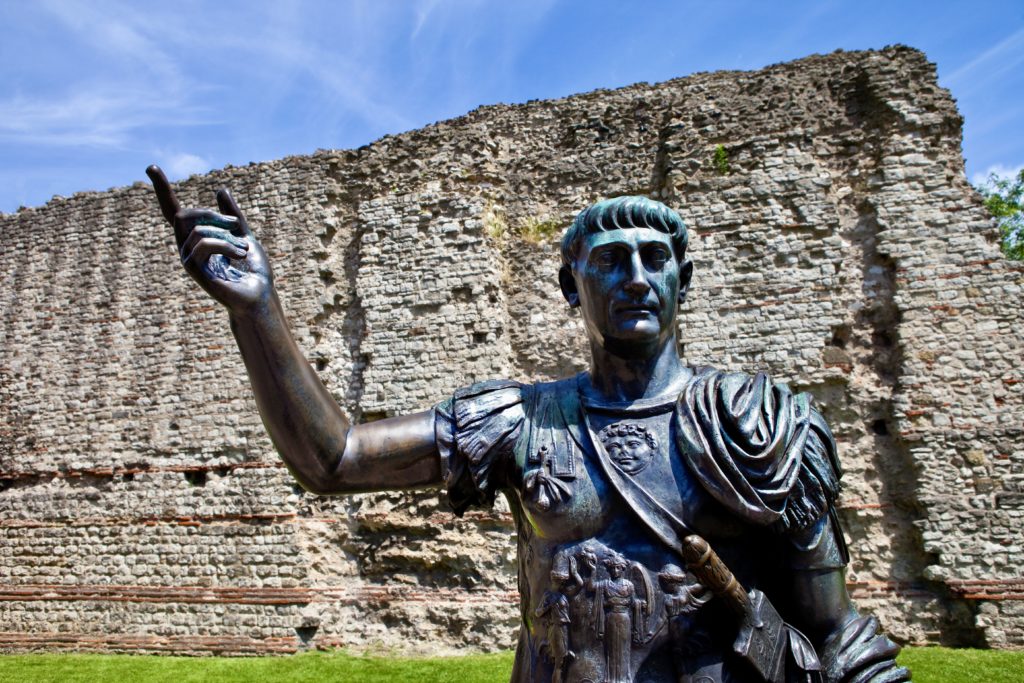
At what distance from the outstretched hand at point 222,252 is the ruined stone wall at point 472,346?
7.54m

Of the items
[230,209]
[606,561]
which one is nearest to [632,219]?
[606,561]

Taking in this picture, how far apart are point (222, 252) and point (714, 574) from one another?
121 cm

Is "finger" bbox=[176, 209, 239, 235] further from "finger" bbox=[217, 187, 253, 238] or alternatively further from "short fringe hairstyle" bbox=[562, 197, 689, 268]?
"short fringe hairstyle" bbox=[562, 197, 689, 268]

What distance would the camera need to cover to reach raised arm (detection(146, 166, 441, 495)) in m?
1.62

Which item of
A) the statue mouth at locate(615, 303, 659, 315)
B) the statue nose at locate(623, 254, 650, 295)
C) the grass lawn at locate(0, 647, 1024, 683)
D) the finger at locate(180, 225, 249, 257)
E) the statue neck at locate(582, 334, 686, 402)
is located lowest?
the grass lawn at locate(0, 647, 1024, 683)

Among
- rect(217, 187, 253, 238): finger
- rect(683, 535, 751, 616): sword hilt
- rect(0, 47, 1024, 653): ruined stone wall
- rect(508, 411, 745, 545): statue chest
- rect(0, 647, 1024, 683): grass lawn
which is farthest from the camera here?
rect(0, 47, 1024, 653): ruined stone wall

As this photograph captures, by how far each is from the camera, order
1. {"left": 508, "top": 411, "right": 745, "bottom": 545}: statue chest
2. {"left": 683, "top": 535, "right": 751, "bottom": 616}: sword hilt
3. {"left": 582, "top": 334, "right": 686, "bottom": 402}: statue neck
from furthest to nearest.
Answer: {"left": 582, "top": 334, "right": 686, "bottom": 402}: statue neck < {"left": 508, "top": 411, "right": 745, "bottom": 545}: statue chest < {"left": 683, "top": 535, "right": 751, "bottom": 616}: sword hilt

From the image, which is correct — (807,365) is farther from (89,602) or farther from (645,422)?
(89,602)

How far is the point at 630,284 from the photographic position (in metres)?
1.73

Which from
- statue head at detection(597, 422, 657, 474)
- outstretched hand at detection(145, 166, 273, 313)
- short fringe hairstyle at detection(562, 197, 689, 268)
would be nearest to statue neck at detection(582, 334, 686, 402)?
statue head at detection(597, 422, 657, 474)

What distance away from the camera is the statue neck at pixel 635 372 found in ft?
5.91

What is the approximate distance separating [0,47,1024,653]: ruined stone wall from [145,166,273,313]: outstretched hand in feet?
24.7

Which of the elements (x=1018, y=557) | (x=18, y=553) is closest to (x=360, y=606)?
(x=18, y=553)

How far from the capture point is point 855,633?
155cm
